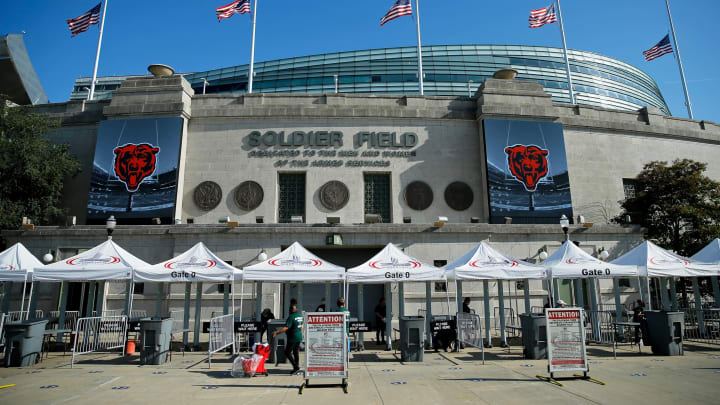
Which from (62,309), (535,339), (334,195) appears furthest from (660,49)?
(62,309)

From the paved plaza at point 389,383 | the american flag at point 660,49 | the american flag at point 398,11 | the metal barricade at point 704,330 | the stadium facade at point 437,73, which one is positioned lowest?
the paved plaza at point 389,383

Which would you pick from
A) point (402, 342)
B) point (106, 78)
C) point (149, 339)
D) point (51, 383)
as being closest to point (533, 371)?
point (402, 342)

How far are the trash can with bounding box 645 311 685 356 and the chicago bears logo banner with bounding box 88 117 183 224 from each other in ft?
77.2

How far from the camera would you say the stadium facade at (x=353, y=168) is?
2425cm

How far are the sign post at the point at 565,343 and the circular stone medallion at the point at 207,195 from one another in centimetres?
2073

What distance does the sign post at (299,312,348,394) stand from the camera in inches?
378

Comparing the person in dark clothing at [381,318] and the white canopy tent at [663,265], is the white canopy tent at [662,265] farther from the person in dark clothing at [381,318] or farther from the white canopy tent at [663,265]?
the person in dark clothing at [381,318]

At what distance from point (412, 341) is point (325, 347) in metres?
4.27

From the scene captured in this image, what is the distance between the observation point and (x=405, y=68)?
6275 centimetres

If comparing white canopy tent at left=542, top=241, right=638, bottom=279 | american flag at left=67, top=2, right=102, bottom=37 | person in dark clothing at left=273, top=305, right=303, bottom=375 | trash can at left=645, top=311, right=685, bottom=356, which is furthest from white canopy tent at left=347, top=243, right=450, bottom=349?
american flag at left=67, top=2, right=102, bottom=37

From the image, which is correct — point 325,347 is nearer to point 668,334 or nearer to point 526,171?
point 668,334

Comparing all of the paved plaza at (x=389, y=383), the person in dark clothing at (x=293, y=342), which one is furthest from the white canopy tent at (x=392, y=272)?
the person in dark clothing at (x=293, y=342)

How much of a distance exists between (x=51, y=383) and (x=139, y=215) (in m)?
16.4

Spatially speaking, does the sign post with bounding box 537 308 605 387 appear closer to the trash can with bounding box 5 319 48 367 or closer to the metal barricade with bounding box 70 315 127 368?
the metal barricade with bounding box 70 315 127 368
